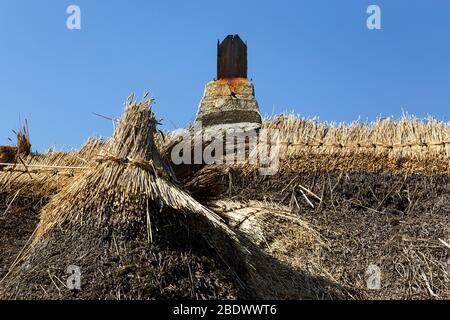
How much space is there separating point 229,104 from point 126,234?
7.00 m

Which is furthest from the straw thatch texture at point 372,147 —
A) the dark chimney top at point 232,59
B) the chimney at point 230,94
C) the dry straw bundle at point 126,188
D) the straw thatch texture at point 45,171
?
the dry straw bundle at point 126,188

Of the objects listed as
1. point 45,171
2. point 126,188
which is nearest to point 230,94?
point 45,171

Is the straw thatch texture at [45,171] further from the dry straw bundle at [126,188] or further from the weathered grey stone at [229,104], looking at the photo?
the weathered grey stone at [229,104]

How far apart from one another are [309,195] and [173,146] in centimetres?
302

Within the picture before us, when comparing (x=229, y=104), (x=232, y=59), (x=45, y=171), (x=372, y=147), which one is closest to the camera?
(x=45, y=171)

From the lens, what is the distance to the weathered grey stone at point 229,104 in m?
13.7

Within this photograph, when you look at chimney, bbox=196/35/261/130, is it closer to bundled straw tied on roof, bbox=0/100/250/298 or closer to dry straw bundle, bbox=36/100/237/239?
dry straw bundle, bbox=36/100/237/239

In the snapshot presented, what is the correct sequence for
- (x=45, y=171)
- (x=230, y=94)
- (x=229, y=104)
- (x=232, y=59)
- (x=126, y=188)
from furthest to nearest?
(x=232, y=59) < (x=230, y=94) < (x=229, y=104) < (x=45, y=171) < (x=126, y=188)

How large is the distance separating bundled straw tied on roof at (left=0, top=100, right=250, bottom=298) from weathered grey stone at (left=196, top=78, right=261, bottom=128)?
238 inches

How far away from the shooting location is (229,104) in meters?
13.8

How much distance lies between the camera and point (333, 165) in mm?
11156

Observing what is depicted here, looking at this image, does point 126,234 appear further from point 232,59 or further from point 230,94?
point 232,59

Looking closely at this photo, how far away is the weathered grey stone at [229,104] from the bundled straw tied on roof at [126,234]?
6038 mm
